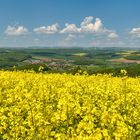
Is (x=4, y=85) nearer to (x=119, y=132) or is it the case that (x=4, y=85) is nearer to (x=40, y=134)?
(x=40, y=134)

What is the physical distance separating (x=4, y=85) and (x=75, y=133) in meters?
14.5

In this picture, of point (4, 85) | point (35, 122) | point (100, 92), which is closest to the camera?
point (35, 122)

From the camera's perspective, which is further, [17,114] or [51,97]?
[51,97]

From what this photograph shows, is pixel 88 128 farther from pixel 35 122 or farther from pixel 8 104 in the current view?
pixel 8 104

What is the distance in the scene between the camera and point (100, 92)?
19.5 meters

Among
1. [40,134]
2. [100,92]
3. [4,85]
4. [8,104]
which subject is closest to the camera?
[40,134]

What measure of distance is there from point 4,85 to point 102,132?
50.5 ft

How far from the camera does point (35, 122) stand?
12.3 m

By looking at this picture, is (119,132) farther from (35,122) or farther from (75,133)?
(35,122)

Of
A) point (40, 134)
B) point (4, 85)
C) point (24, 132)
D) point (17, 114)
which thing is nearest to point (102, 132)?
point (40, 134)

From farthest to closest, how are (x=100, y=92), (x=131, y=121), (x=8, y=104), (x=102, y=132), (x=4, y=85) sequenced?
(x=4, y=85) < (x=100, y=92) < (x=8, y=104) < (x=131, y=121) < (x=102, y=132)

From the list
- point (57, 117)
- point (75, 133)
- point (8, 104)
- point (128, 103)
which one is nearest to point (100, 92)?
point (128, 103)

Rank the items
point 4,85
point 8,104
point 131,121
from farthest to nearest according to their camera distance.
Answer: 1. point 4,85
2. point 8,104
3. point 131,121

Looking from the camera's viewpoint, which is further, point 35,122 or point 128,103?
point 128,103
